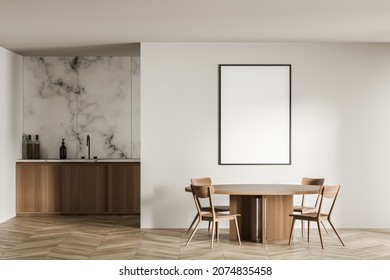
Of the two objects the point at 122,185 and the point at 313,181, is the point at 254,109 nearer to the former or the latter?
the point at 313,181

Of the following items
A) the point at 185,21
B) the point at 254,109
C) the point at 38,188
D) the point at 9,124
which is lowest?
the point at 38,188

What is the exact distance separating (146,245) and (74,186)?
342 cm

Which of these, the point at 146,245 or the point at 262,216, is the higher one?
the point at 262,216

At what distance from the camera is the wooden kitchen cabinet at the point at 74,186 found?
12.2m

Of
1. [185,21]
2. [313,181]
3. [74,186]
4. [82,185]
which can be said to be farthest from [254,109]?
[74,186]

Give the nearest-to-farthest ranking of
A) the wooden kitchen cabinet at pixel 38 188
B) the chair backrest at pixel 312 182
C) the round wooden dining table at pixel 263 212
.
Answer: the round wooden dining table at pixel 263 212 < the chair backrest at pixel 312 182 < the wooden kitchen cabinet at pixel 38 188

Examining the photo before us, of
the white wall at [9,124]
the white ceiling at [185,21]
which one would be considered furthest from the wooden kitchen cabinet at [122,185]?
the white ceiling at [185,21]

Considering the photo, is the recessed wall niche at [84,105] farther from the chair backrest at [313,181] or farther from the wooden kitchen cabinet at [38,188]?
the chair backrest at [313,181]

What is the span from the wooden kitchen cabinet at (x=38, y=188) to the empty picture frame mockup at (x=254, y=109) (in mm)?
3238

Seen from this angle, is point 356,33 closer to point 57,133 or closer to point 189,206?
point 189,206

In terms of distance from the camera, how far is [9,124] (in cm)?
1183

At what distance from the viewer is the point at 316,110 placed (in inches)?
425

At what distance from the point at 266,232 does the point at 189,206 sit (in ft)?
5.69

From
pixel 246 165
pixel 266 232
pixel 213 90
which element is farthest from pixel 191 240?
pixel 213 90
